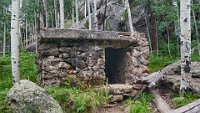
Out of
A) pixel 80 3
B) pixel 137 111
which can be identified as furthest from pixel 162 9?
pixel 80 3

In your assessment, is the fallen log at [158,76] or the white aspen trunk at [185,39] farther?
the fallen log at [158,76]

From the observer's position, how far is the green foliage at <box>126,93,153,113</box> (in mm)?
7908

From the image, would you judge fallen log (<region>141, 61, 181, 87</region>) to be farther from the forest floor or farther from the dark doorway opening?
the dark doorway opening

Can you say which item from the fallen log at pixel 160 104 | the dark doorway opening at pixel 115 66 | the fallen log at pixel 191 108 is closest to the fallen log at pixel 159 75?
the fallen log at pixel 160 104

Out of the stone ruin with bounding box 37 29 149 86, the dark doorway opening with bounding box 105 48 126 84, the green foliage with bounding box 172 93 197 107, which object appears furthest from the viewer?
the dark doorway opening with bounding box 105 48 126 84

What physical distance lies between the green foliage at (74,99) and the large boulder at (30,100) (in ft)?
1.95

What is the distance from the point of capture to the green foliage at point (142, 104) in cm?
791

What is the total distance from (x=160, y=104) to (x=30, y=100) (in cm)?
338

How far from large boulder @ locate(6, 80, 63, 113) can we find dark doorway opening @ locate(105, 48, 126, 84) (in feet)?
13.9

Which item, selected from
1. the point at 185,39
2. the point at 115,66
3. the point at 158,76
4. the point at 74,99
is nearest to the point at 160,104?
the point at 158,76

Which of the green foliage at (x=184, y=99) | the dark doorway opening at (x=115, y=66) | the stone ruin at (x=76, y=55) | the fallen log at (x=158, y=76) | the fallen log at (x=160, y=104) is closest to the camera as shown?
the green foliage at (x=184, y=99)

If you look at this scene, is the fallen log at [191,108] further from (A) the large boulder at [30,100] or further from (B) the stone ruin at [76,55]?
(A) the large boulder at [30,100]

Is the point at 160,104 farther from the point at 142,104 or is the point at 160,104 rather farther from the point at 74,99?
the point at 74,99

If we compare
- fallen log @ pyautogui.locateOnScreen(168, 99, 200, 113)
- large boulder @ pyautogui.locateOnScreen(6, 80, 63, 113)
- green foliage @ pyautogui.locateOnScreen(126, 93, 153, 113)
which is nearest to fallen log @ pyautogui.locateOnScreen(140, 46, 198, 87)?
green foliage @ pyautogui.locateOnScreen(126, 93, 153, 113)
